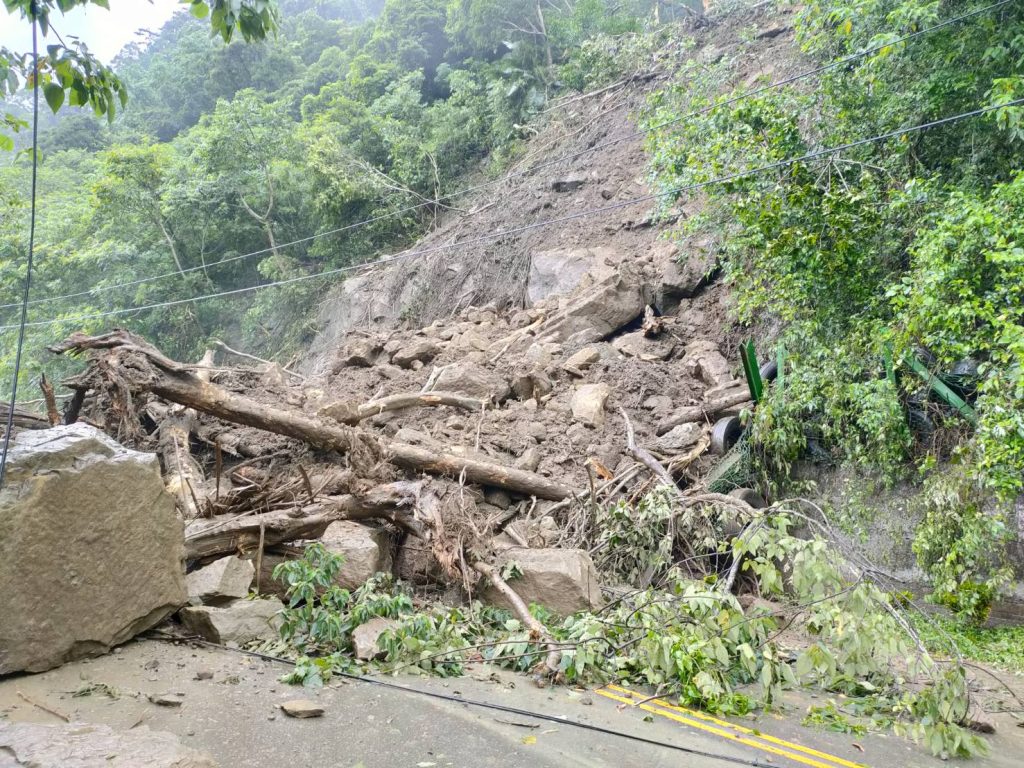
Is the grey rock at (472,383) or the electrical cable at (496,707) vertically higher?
the grey rock at (472,383)

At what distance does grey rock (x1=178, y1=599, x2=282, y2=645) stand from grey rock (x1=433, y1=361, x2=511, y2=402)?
5440mm

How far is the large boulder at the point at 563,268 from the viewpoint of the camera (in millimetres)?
14461

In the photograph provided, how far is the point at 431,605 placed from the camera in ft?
20.6

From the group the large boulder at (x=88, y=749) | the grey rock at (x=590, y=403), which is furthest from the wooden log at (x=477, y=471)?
the large boulder at (x=88, y=749)

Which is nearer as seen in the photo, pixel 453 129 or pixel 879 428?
pixel 879 428

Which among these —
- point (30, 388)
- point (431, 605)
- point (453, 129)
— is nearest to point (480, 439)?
point (431, 605)

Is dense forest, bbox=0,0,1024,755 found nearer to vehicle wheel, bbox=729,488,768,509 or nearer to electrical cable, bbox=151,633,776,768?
→ vehicle wheel, bbox=729,488,768,509

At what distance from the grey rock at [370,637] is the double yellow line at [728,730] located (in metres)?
1.48

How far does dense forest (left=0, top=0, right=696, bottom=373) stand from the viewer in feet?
67.3

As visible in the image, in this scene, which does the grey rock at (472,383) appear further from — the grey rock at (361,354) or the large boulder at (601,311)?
the grey rock at (361,354)

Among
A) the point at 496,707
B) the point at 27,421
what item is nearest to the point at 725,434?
the point at 496,707

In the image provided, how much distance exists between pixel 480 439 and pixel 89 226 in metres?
17.8

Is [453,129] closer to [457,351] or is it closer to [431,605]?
[457,351]

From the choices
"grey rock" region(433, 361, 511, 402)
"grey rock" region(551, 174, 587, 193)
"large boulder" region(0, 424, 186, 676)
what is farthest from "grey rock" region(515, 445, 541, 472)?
"grey rock" region(551, 174, 587, 193)
